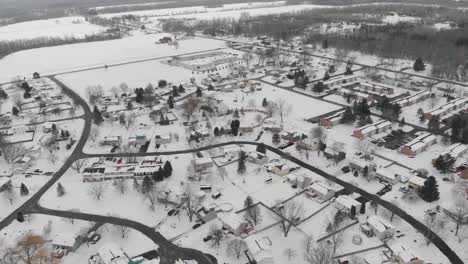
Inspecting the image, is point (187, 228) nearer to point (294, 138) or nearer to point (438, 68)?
point (294, 138)

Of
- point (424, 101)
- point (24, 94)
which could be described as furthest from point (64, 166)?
point (424, 101)

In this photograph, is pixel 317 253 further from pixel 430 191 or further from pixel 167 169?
pixel 167 169

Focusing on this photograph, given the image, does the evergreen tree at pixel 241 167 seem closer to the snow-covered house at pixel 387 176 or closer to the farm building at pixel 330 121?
the snow-covered house at pixel 387 176

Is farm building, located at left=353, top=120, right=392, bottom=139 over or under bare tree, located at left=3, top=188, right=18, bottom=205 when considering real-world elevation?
under

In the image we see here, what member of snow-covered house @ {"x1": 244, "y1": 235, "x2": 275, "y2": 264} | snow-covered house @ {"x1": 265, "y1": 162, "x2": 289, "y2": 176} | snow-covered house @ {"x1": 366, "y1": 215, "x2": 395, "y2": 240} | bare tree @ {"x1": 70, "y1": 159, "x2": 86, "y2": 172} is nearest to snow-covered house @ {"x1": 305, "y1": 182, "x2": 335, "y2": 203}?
snow-covered house @ {"x1": 265, "y1": 162, "x2": 289, "y2": 176}

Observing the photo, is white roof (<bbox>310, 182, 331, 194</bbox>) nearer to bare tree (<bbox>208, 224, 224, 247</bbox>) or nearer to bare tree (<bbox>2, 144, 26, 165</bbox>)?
bare tree (<bbox>208, 224, 224, 247</bbox>)

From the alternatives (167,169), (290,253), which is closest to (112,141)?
(167,169)

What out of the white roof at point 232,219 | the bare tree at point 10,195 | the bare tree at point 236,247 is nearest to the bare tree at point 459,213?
the bare tree at point 236,247
